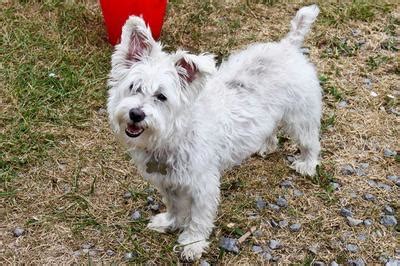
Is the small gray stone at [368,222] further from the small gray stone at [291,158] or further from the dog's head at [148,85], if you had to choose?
the dog's head at [148,85]

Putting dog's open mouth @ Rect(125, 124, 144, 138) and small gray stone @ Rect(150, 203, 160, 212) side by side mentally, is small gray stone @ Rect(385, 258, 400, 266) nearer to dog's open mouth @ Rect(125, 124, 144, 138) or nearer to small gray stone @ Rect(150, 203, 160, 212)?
small gray stone @ Rect(150, 203, 160, 212)

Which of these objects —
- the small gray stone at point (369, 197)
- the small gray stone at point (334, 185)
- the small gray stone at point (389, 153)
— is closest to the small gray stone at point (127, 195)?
the small gray stone at point (334, 185)

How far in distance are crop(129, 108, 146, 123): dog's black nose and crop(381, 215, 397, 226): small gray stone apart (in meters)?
2.19

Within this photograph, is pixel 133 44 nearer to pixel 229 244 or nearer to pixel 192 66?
pixel 192 66

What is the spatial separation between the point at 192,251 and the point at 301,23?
1.88 meters

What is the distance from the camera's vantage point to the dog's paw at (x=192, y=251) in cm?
379

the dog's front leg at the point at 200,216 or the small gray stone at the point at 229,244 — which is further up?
the dog's front leg at the point at 200,216

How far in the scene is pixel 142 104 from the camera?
10.1 ft

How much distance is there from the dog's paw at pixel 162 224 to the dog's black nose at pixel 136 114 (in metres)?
1.16

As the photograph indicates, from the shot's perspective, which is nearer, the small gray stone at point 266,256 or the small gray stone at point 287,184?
the small gray stone at point 266,256

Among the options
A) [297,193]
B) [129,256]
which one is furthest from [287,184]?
[129,256]

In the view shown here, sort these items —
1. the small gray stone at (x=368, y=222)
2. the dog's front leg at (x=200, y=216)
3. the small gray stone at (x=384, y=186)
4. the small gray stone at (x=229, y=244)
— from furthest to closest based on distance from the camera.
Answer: the small gray stone at (x=384, y=186) < the small gray stone at (x=368, y=222) < the small gray stone at (x=229, y=244) < the dog's front leg at (x=200, y=216)

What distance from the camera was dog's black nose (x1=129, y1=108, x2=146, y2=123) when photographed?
305 centimetres

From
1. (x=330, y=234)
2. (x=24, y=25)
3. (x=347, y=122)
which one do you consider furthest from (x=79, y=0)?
(x=330, y=234)
